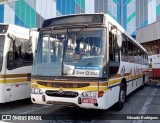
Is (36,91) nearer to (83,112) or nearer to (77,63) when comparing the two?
(77,63)

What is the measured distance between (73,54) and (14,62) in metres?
2.87

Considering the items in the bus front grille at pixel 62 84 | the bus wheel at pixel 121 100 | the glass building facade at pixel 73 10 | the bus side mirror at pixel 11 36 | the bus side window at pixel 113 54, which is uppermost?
the glass building facade at pixel 73 10

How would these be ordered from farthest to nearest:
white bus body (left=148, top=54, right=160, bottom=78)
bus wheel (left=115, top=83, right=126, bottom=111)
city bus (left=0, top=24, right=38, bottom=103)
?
1. white bus body (left=148, top=54, right=160, bottom=78)
2. bus wheel (left=115, top=83, right=126, bottom=111)
3. city bus (left=0, top=24, right=38, bottom=103)

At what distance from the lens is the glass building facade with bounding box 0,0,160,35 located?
33.0m

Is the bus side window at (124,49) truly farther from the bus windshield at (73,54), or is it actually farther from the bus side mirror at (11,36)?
the bus side mirror at (11,36)

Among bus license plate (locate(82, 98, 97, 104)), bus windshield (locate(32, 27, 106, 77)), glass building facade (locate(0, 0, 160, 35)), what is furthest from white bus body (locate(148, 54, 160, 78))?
bus license plate (locate(82, 98, 97, 104))

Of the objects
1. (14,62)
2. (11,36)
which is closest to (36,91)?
(14,62)

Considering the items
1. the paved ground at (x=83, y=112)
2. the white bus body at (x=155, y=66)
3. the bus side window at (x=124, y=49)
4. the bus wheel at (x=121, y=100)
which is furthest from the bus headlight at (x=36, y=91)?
the white bus body at (x=155, y=66)

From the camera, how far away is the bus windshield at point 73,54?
7293 millimetres

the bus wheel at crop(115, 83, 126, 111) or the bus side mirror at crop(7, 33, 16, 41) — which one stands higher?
the bus side mirror at crop(7, 33, 16, 41)

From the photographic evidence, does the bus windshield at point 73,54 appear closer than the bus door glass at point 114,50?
Yes

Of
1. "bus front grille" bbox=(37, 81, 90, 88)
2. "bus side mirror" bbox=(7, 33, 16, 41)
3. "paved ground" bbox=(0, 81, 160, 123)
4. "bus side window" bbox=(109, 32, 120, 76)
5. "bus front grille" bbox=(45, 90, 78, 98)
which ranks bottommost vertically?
"paved ground" bbox=(0, 81, 160, 123)

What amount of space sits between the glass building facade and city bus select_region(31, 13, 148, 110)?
25.2 m

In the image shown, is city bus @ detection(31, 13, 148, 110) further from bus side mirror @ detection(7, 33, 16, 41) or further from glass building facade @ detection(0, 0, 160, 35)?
glass building facade @ detection(0, 0, 160, 35)
